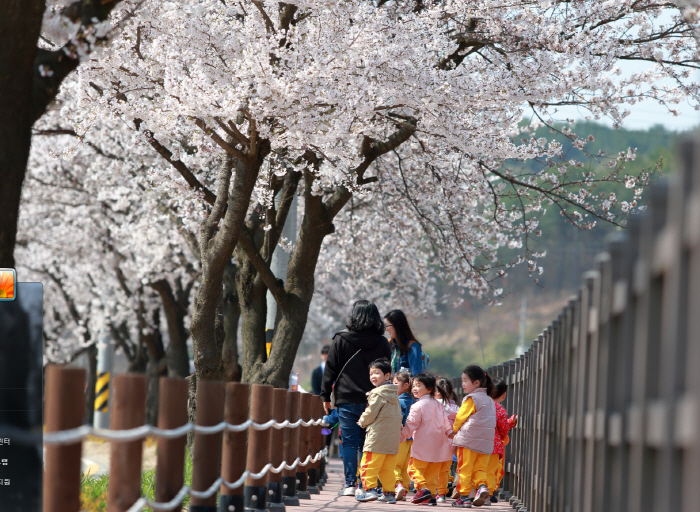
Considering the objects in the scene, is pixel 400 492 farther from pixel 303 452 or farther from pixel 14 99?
pixel 14 99

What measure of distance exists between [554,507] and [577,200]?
698 centimetres

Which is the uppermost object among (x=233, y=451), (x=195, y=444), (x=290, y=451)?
(x=195, y=444)

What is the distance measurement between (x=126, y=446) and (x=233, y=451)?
71.5 inches

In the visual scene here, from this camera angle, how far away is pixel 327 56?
753cm

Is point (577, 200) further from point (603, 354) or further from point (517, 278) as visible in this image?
point (517, 278)

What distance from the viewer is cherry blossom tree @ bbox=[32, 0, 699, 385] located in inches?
303

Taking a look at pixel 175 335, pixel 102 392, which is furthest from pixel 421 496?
pixel 175 335

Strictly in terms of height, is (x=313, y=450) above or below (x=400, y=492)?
above

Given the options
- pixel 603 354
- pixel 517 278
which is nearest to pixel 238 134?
pixel 603 354

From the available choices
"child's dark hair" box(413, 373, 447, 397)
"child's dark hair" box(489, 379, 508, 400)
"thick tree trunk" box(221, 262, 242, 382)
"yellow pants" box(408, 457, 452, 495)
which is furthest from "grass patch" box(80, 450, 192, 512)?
"thick tree trunk" box(221, 262, 242, 382)

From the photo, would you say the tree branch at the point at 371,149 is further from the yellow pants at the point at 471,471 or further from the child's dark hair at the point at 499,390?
the yellow pants at the point at 471,471

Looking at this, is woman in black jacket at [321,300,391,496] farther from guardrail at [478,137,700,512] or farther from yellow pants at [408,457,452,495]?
guardrail at [478,137,700,512]

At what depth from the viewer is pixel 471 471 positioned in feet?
26.5

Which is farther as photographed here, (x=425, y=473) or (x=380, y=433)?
(x=425, y=473)
